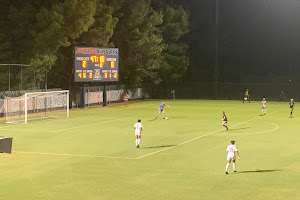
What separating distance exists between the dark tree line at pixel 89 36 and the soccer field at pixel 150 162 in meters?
16.1

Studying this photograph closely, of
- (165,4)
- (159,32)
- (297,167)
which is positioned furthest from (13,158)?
(165,4)

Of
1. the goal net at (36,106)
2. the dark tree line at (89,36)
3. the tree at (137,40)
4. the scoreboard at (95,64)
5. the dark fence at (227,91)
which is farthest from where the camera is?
the dark fence at (227,91)

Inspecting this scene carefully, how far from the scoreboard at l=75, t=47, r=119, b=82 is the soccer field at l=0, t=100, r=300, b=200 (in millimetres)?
12126

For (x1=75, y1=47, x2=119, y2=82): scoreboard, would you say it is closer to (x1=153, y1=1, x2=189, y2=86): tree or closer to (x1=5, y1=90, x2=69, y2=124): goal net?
(x1=5, y1=90, x2=69, y2=124): goal net

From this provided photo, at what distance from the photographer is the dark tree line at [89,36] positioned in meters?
56.9

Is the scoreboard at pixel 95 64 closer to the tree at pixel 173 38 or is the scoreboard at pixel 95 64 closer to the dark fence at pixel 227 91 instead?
the tree at pixel 173 38

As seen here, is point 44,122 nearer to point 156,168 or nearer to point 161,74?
point 156,168

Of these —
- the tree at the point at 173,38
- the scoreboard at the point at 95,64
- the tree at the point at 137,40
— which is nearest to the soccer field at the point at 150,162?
the scoreboard at the point at 95,64

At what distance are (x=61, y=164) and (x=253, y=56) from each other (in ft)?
276

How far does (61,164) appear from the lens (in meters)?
24.7

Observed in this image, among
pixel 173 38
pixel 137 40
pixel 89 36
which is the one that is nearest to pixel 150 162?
pixel 89 36

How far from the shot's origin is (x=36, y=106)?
176ft

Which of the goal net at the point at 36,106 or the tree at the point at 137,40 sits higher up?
the tree at the point at 137,40

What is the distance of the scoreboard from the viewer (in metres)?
54.7
